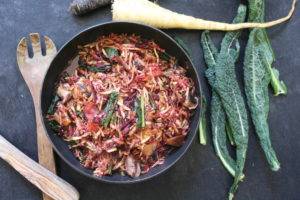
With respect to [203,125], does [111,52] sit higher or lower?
higher

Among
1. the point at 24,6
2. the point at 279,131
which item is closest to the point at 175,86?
the point at 279,131

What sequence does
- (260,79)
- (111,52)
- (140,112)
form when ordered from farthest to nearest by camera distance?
1. (260,79)
2. (111,52)
3. (140,112)

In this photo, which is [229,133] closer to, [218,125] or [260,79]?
[218,125]

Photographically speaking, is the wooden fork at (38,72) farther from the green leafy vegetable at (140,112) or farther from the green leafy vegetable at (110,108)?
the green leafy vegetable at (140,112)

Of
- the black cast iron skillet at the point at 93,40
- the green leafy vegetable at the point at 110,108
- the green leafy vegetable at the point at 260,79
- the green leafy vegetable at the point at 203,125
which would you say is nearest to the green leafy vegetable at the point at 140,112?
the green leafy vegetable at the point at 110,108

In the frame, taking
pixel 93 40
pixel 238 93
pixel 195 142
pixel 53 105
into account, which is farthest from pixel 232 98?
pixel 53 105

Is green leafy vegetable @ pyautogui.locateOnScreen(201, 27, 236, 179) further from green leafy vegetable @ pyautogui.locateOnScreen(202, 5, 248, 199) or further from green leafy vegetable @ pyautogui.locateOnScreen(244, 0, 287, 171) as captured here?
green leafy vegetable @ pyautogui.locateOnScreen(244, 0, 287, 171)
